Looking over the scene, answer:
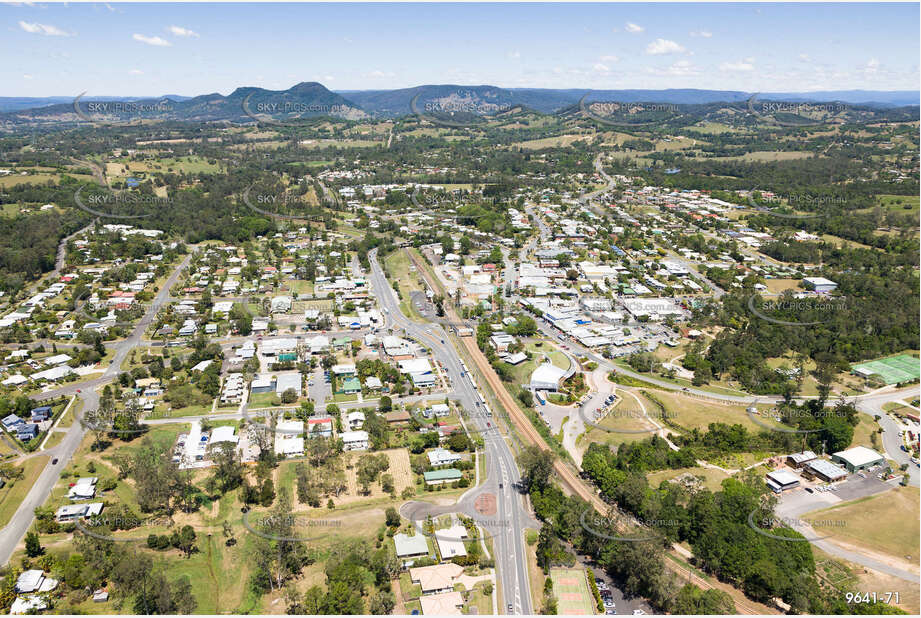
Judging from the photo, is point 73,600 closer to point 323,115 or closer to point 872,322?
point 872,322

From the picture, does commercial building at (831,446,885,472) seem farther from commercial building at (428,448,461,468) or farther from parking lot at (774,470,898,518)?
commercial building at (428,448,461,468)

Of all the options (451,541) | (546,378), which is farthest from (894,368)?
(451,541)

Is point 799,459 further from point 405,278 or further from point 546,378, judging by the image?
point 405,278

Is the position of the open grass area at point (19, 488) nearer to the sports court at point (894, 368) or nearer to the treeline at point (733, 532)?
the treeline at point (733, 532)

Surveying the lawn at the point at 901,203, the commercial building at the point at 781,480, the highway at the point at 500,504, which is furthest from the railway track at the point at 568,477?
the lawn at the point at 901,203

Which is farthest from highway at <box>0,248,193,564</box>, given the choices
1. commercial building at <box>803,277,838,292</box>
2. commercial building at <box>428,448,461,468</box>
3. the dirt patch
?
commercial building at <box>803,277,838,292</box>

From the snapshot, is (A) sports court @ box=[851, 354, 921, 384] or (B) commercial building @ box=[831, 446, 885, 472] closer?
(B) commercial building @ box=[831, 446, 885, 472]
